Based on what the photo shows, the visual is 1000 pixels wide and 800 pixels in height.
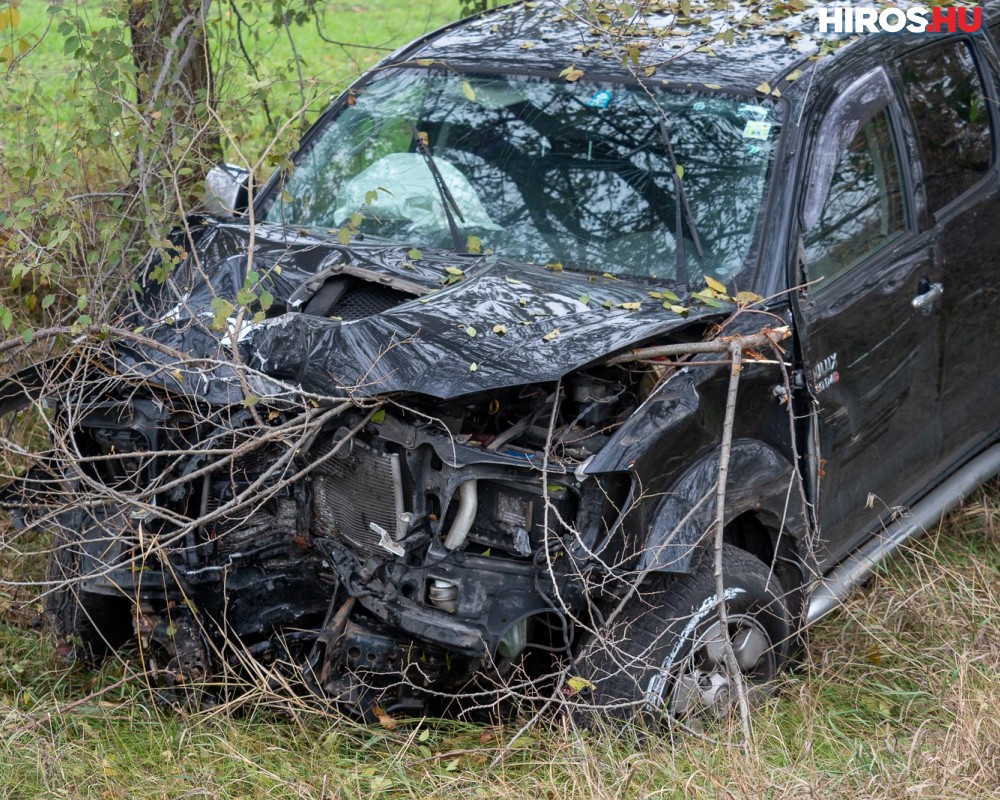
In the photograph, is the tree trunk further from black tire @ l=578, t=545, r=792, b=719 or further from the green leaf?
black tire @ l=578, t=545, r=792, b=719

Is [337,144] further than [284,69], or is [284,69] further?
[284,69]

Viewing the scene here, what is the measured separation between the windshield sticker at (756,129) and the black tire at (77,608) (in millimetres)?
2310

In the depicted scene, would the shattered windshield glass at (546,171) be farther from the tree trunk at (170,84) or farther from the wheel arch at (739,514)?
the wheel arch at (739,514)


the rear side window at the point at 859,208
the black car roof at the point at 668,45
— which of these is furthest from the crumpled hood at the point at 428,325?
the black car roof at the point at 668,45

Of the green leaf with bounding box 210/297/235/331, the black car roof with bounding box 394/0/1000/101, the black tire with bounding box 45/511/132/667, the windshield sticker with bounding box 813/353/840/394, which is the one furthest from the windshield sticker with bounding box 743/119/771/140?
the black tire with bounding box 45/511/132/667

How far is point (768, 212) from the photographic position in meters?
3.49

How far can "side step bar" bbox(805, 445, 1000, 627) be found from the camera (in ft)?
12.1

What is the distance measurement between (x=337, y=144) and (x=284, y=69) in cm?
98

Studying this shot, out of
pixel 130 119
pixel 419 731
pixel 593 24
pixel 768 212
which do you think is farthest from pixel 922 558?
pixel 130 119

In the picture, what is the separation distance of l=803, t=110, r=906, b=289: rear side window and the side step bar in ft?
3.09

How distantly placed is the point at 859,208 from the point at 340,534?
6.40 feet

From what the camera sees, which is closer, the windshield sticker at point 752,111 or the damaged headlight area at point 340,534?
the damaged headlight area at point 340,534

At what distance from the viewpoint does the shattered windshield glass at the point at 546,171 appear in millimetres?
3586

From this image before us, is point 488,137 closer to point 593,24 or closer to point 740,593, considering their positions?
point 593,24
